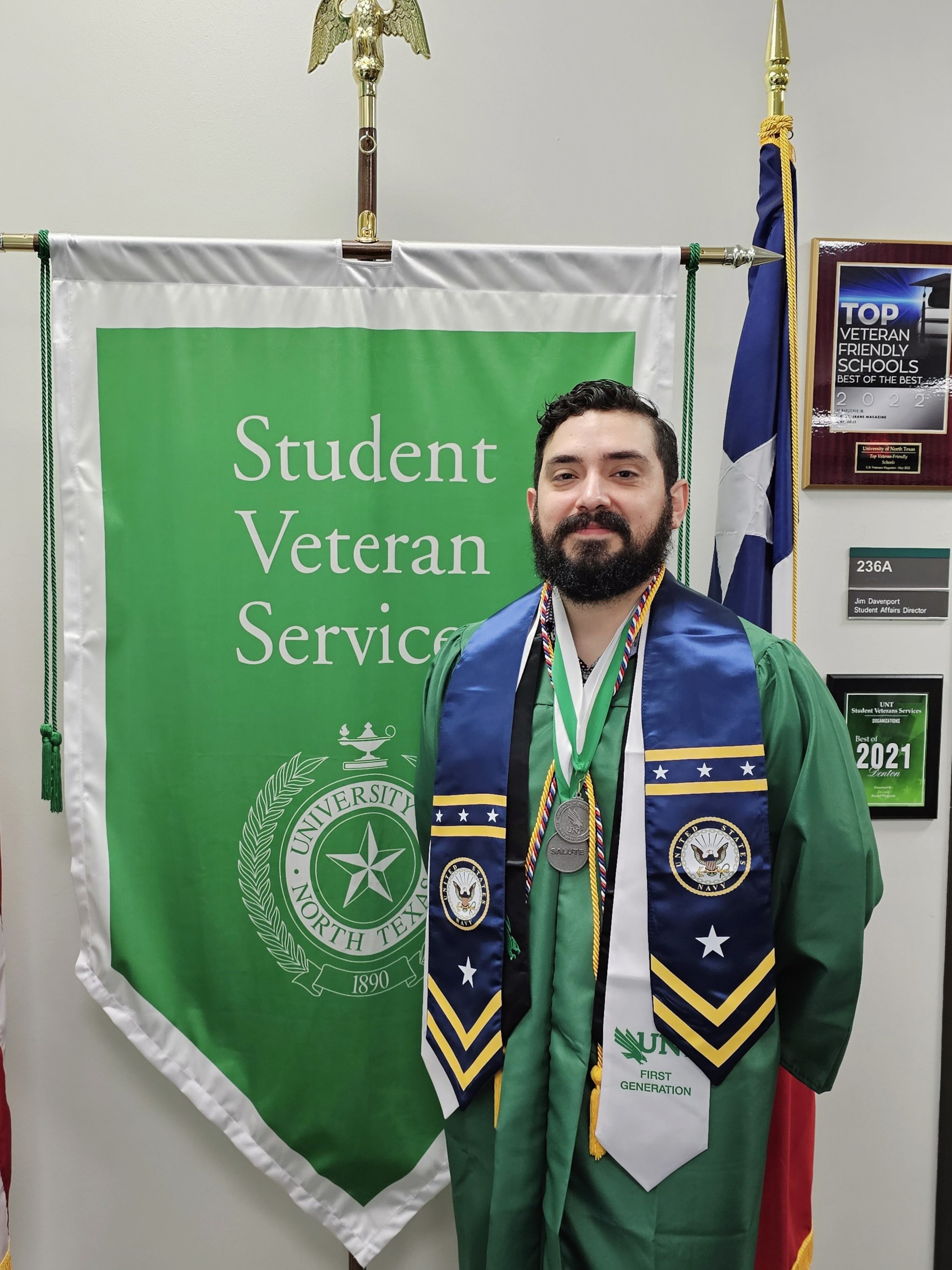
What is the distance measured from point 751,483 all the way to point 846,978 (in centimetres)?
73

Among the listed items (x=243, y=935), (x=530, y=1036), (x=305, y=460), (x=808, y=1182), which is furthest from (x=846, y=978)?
(x=305, y=460)

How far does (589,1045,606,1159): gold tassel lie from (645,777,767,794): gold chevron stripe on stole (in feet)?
1.04

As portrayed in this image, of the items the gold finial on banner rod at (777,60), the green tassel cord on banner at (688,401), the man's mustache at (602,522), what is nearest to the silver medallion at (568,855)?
the man's mustache at (602,522)

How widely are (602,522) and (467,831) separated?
0.43 meters

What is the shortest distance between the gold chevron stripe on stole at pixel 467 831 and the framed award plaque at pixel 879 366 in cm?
95

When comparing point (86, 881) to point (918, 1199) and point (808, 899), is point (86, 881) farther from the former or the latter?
point (918, 1199)

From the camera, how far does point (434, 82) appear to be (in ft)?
4.99

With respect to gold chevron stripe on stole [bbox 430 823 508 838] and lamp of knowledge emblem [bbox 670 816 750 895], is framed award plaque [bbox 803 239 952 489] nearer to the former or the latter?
lamp of knowledge emblem [bbox 670 816 750 895]

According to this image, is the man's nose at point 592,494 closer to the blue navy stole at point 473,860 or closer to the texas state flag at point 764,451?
the blue navy stole at point 473,860

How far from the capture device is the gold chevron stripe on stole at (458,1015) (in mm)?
1059

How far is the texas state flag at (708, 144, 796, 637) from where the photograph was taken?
1313mm

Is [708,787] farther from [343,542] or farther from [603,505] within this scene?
[343,542]

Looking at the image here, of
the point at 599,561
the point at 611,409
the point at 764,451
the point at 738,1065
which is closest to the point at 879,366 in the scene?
the point at 764,451

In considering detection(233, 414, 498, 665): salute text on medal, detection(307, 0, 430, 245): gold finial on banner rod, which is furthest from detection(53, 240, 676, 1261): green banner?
detection(307, 0, 430, 245): gold finial on banner rod
